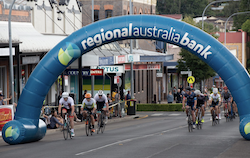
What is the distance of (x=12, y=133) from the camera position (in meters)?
15.4

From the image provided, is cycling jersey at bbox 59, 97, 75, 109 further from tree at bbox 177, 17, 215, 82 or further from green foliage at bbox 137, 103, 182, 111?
tree at bbox 177, 17, 215, 82

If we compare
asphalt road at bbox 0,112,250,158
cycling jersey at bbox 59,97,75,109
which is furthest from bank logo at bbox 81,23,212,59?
asphalt road at bbox 0,112,250,158

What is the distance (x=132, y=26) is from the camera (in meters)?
16.4

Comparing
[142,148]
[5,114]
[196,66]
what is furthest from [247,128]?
[196,66]

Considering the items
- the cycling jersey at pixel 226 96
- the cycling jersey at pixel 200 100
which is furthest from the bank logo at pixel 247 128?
the cycling jersey at pixel 226 96

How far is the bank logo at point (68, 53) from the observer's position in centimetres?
1623

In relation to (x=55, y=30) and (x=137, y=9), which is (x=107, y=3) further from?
(x=55, y=30)

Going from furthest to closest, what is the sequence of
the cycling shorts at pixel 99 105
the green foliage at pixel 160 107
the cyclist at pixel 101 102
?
the green foliage at pixel 160 107
the cycling shorts at pixel 99 105
the cyclist at pixel 101 102

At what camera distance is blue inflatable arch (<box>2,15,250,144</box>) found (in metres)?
15.4

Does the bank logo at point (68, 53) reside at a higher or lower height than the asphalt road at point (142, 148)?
higher

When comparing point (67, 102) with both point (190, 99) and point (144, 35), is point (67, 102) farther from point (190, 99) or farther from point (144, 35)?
point (190, 99)

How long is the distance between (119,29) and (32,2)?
13.1 m

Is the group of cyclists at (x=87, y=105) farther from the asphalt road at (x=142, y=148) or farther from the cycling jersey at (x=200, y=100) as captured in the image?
the cycling jersey at (x=200, y=100)

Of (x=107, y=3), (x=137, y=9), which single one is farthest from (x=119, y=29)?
(x=137, y=9)
